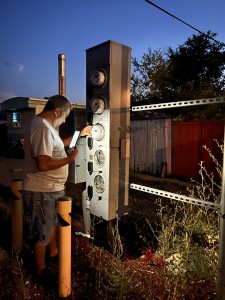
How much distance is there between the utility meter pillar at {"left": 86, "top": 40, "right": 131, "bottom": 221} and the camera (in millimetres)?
3355

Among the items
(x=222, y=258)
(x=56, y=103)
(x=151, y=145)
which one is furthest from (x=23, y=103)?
(x=222, y=258)

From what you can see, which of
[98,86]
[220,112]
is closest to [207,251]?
[98,86]

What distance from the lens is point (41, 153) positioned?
248cm

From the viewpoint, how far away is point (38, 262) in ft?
9.20

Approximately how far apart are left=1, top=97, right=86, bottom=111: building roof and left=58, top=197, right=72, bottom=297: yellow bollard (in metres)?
13.0

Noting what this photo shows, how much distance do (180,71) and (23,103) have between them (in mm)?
10165

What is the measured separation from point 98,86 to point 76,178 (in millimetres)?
1373

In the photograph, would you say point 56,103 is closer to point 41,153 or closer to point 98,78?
point 41,153

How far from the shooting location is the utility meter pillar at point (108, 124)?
3.36m

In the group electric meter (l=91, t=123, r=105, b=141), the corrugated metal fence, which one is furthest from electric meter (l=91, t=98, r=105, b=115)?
the corrugated metal fence

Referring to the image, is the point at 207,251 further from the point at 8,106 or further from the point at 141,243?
the point at 8,106

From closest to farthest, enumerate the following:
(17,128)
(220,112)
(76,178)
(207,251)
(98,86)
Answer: (207,251)
(98,86)
(76,178)
(220,112)
(17,128)

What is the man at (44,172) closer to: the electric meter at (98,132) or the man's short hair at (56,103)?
the man's short hair at (56,103)

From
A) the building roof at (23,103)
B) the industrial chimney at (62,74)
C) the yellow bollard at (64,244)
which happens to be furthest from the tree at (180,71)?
the yellow bollard at (64,244)
